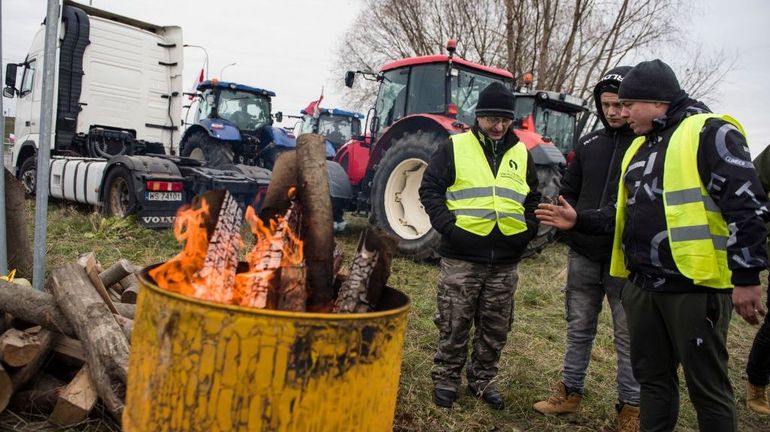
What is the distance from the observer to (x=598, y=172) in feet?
10.3

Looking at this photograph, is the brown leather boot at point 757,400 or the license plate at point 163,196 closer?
the brown leather boot at point 757,400

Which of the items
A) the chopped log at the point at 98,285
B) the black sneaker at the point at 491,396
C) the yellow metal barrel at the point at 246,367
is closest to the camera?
the yellow metal barrel at the point at 246,367

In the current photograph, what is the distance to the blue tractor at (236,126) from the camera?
33.1 feet

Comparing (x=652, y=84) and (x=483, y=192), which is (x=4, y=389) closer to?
(x=483, y=192)

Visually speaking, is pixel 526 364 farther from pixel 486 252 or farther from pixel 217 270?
pixel 217 270

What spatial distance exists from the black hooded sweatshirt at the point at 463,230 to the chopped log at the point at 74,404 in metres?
1.88

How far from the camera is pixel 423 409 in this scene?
3.08 m

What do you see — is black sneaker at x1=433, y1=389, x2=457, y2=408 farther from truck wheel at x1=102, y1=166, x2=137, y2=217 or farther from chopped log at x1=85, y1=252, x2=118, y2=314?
truck wheel at x1=102, y1=166, x2=137, y2=217

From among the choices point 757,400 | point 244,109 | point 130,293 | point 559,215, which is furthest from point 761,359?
point 244,109

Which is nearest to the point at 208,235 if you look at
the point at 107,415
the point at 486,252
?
the point at 107,415

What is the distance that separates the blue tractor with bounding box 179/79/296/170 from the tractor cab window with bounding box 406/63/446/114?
3.31 meters

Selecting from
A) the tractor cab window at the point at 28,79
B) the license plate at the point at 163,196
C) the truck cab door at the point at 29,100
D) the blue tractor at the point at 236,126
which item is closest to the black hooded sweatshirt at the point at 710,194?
the license plate at the point at 163,196

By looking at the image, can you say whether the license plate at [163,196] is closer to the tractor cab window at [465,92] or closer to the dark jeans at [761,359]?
the tractor cab window at [465,92]

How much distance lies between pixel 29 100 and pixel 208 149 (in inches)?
114
